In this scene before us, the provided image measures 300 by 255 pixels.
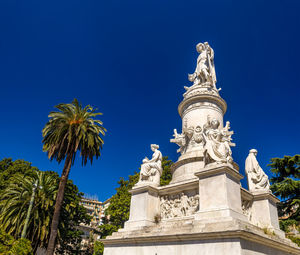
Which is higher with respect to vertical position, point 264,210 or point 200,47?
point 200,47

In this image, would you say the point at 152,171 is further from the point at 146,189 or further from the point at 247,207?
the point at 247,207

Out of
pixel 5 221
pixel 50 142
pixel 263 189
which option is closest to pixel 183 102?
pixel 263 189

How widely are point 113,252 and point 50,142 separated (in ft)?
44.5

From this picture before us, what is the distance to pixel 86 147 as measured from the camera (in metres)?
21.2

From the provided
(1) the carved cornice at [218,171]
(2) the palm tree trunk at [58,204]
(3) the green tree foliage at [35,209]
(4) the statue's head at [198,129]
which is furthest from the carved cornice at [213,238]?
(3) the green tree foliage at [35,209]

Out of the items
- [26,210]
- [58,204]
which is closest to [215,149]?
[58,204]

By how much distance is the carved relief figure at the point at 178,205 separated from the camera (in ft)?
28.5

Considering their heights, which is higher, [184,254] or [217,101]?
[217,101]

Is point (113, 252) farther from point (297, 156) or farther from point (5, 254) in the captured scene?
point (297, 156)

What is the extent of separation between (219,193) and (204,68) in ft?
33.3

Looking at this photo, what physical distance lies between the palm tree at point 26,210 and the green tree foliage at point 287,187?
65.8 feet

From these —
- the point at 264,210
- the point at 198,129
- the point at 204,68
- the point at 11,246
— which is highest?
the point at 204,68

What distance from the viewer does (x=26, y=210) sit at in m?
22.0

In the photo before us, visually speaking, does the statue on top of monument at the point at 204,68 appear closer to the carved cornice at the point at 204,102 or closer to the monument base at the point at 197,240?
the carved cornice at the point at 204,102
